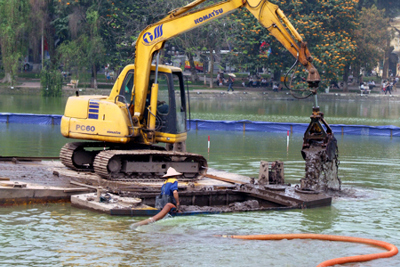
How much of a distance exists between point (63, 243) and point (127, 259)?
1596 mm

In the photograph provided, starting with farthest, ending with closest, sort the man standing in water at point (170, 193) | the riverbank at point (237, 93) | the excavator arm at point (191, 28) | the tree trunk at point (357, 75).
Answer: the tree trunk at point (357, 75), the riverbank at point (237, 93), the excavator arm at point (191, 28), the man standing in water at point (170, 193)

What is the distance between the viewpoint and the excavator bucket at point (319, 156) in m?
17.1

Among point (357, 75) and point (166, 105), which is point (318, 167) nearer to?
point (166, 105)

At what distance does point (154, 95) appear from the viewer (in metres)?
17.2

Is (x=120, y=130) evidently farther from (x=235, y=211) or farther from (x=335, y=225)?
(x=335, y=225)

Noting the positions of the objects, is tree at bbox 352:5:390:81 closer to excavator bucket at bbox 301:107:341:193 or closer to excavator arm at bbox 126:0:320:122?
excavator bucket at bbox 301:107:341:193

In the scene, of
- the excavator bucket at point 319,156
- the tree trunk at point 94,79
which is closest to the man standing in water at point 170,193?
the excavator bucket at point 319,156

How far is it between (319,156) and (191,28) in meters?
4.98

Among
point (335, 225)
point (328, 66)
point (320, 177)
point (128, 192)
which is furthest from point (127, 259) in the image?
point (328, 66)

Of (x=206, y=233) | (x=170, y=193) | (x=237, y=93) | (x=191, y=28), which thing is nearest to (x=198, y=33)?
(x=237, y=93)

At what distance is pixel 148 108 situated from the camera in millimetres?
17297

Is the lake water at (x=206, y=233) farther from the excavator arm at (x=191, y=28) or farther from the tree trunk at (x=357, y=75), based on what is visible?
the tree trunk at (x=357, y=75)

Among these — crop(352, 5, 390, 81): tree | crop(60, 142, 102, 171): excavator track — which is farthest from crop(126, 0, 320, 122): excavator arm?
crop(352, 5, 390, 81): tree

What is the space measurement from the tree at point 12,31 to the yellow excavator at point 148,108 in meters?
37.4
